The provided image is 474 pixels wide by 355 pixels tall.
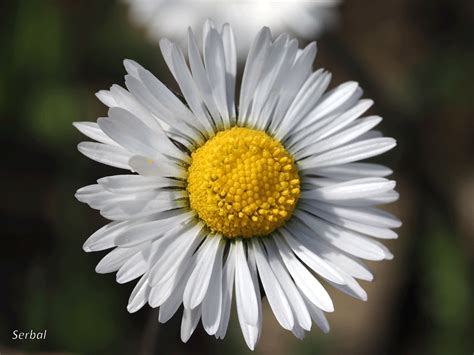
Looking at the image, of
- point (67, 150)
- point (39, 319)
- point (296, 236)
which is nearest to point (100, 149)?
point (296, 236)

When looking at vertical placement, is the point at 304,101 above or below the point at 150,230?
above

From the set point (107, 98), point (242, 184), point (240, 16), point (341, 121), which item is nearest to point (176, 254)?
point (242, 184)

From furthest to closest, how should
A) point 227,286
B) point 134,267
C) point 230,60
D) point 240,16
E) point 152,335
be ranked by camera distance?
point 240,16
point 152,335
point 230,60
point 227,286
point 134,267

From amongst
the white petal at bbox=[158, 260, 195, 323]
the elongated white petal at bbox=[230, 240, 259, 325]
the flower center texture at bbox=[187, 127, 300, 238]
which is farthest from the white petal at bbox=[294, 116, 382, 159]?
the white petal at bbox=[158, 260, 195, 323]

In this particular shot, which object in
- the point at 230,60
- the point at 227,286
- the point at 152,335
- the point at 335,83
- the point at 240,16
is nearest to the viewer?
the point at 227,286

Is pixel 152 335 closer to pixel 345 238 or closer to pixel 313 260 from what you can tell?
pixel 313 260
